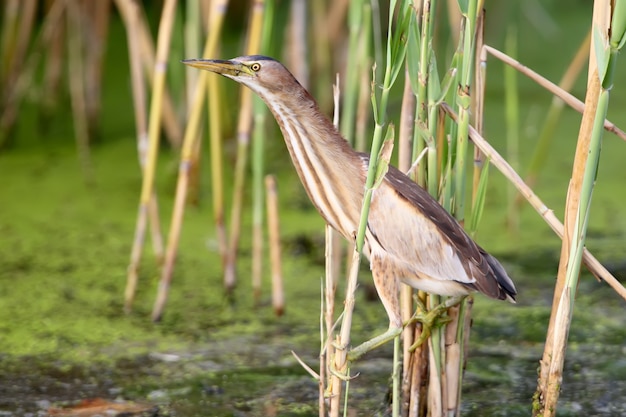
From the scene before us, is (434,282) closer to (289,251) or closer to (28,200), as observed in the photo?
(289,251)

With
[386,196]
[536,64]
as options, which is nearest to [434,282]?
[386,196]

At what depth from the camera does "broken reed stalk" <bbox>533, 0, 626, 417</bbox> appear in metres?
1.25

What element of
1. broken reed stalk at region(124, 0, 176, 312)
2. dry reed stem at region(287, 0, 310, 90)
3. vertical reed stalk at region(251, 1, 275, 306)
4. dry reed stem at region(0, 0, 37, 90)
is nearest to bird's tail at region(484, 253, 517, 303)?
vertical reed stalk at region(251, 1, 275, 306)

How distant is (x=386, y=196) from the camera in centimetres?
144

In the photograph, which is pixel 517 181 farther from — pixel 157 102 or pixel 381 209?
pixel 157 102

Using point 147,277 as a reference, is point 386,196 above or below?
above

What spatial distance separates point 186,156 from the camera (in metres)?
2.22

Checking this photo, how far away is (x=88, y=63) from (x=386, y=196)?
2151 mm

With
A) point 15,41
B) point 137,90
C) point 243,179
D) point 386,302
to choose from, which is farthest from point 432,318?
point 15,41

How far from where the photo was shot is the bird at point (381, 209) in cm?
143

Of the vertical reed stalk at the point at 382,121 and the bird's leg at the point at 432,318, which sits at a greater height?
the vertical reed stalk at the point at 382,121

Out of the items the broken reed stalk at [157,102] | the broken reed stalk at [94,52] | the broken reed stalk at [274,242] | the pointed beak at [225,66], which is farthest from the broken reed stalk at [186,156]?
the broken reed stalk at [94,52]

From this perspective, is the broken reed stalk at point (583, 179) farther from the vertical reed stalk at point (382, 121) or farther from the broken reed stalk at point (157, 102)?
the broken reed stalk at point (157, 102)

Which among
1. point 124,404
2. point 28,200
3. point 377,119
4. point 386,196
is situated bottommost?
point 124,404
